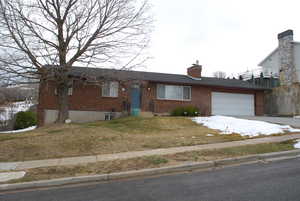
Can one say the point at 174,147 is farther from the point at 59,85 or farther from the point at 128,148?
the point at 59,85

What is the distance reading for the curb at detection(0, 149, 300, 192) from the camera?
5723 millimetres

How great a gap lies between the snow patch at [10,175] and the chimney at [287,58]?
25243 millimetres

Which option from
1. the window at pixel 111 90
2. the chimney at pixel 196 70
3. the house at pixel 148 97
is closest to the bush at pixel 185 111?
the house at pixel 148 97

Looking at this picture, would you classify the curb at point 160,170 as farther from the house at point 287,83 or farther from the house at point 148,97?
the house at point 287,83

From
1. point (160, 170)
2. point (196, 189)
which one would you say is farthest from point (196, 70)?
point (196, 189)

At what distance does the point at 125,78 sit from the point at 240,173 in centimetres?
999

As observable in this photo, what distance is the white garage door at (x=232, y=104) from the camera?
20.8 metres

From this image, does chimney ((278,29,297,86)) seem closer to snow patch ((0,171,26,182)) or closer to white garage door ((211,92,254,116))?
white garage door ((211,92,254,116))

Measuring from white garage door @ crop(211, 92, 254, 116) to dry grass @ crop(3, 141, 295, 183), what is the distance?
12.3 metres

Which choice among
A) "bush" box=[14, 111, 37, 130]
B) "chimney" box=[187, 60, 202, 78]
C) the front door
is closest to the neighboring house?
"chimney" box=[187, 60, 202, 78]

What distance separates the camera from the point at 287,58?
2558cm

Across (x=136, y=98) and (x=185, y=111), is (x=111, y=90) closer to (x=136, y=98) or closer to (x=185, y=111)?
(x=136, y=98)

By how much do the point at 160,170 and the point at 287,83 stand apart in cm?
2300

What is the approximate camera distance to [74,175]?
6.20 metres
